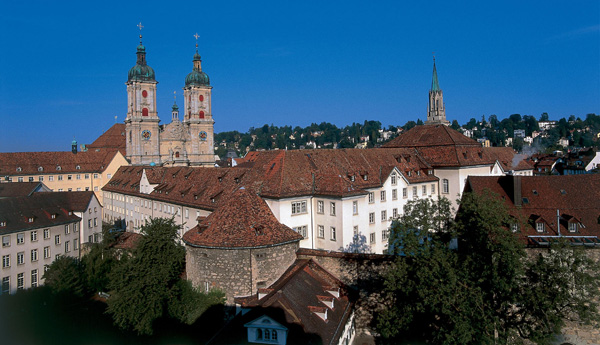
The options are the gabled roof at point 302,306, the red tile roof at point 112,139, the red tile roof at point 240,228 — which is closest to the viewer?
the gabled roof at point 302,306

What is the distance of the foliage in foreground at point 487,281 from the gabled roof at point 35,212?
31687 mm

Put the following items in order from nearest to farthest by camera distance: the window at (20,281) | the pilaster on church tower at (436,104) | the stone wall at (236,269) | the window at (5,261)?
1. the stone wall at (236,269)
2. the window at (5,261)
3. the window at (20,281)
4. the pilaster on church tower at (436,104)

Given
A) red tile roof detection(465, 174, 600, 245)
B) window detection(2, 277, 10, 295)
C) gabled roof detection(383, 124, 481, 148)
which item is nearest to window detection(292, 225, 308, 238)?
red tile roof detection(465, 174, 600, 245)

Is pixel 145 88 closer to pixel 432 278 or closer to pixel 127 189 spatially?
pixel 127 189

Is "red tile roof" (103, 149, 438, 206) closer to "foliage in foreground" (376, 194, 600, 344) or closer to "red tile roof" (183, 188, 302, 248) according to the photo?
"red tile roof" (183, 188, 302, 248)

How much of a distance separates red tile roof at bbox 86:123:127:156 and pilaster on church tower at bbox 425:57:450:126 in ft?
199

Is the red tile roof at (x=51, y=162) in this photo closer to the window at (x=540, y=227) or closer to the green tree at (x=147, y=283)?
the green tree at (x=147, y=283)

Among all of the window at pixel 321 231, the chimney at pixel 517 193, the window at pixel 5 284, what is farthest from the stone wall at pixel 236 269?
the window at pixel 5 284

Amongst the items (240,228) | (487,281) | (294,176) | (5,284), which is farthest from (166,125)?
(487,281)

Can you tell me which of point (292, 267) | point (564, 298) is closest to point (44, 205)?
point (292, 267)

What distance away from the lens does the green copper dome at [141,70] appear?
286 feet

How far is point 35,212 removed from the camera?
135 feet

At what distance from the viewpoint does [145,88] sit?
87625 millimetres

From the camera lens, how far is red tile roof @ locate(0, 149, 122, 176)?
230 feet
